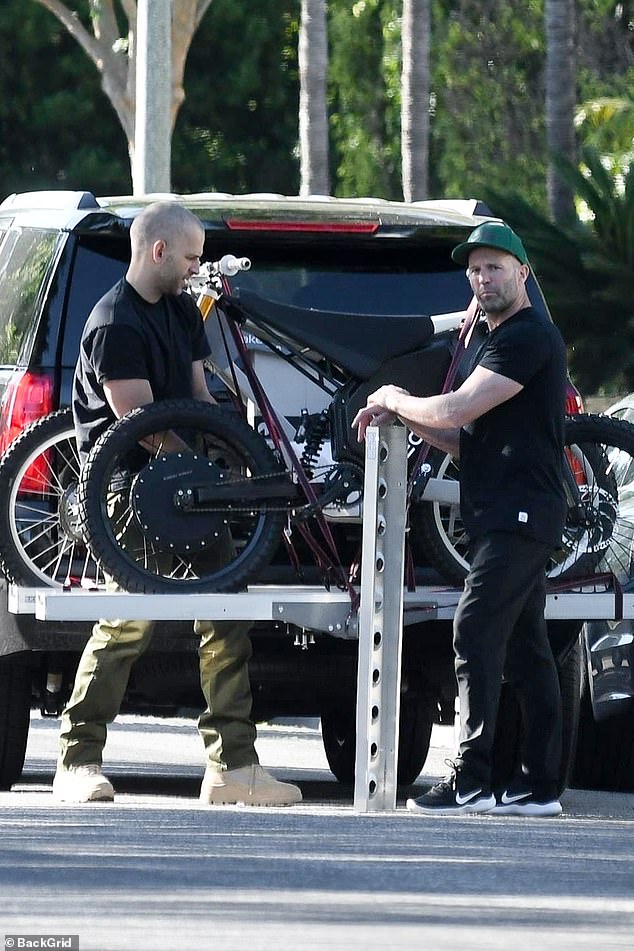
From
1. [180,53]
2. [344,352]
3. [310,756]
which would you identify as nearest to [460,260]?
[344,352]

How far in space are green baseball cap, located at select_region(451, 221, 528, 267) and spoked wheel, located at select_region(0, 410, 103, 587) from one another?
140 cm

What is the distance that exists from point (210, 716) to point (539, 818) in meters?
1.20

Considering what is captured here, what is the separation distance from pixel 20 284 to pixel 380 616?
73.8 inches

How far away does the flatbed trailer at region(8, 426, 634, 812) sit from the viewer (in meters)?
7.04

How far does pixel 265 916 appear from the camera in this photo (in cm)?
522

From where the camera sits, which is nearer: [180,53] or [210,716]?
[210,716]

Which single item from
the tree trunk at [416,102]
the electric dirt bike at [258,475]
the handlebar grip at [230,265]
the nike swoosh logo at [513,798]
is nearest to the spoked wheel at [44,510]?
the electric dirt bike at [258,475]

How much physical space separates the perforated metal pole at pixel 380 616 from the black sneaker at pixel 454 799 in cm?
14

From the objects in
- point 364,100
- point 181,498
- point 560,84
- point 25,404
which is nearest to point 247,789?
point 181,498

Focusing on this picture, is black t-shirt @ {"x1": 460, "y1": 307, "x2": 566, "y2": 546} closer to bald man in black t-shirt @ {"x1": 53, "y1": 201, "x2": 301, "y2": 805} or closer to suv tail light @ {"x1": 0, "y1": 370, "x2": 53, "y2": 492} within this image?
bald man in black t-shirt @ {"x1": 53, "y1": 201, "x2": 301, "y2": 805}

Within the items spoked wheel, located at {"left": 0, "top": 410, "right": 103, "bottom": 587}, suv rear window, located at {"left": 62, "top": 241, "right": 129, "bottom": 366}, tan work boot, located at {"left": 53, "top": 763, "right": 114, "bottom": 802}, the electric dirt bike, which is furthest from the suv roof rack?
tan work boot, located at {"left": 53, "top": 763, "right": 114, "bottom": 802}

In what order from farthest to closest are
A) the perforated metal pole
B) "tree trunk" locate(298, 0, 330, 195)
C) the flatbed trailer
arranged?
1. "tree trunk" locate(298, 0, 330, 195)
2. the perforated metal pole
3. the flatbed trailer

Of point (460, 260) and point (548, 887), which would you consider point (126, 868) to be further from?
point (460, 260)

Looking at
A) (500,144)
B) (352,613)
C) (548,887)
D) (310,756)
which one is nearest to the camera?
(548,887)
